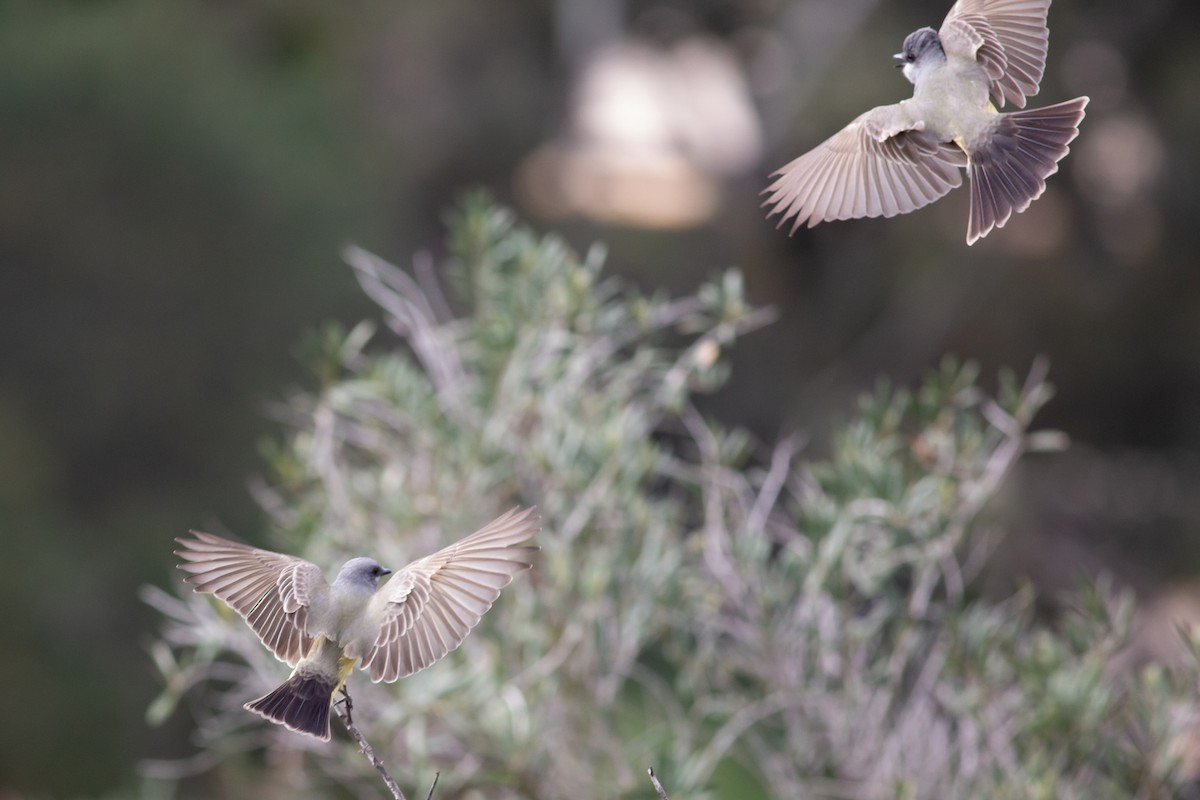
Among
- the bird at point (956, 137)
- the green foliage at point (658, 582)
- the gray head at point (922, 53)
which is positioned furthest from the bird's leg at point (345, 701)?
the green foliage at point (658, 582)

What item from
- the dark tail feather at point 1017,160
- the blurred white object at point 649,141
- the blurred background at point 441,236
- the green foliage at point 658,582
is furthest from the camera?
the blurred white object at point 649,141

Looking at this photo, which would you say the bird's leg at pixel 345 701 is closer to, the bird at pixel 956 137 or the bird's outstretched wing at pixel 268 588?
the bird's outstretched wing at pixel 268 588

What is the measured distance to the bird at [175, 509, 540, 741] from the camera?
3.26 feet

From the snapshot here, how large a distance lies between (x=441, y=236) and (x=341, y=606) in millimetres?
7346

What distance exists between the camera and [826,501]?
7.17 feet

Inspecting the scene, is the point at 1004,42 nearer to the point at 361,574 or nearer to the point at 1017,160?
the point at 1017,160

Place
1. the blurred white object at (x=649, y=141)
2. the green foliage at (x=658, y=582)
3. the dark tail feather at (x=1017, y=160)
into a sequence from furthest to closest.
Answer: the blurred white object at (x=649, y=141) < the green foliage at (x=658, y=582) < the dark tail feather at (x=1017, y=160)

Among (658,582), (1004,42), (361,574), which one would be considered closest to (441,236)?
(658,582)

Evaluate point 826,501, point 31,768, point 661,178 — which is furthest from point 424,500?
point 661,178

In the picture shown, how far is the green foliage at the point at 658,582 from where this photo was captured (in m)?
2.07

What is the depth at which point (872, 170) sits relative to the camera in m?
1.03

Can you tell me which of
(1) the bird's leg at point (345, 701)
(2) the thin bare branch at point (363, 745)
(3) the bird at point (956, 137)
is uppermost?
(3) the bird at point (956, 137)

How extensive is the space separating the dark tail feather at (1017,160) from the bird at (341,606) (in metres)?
0.39

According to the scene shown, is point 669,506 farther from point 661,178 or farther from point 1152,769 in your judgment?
point 661,178
